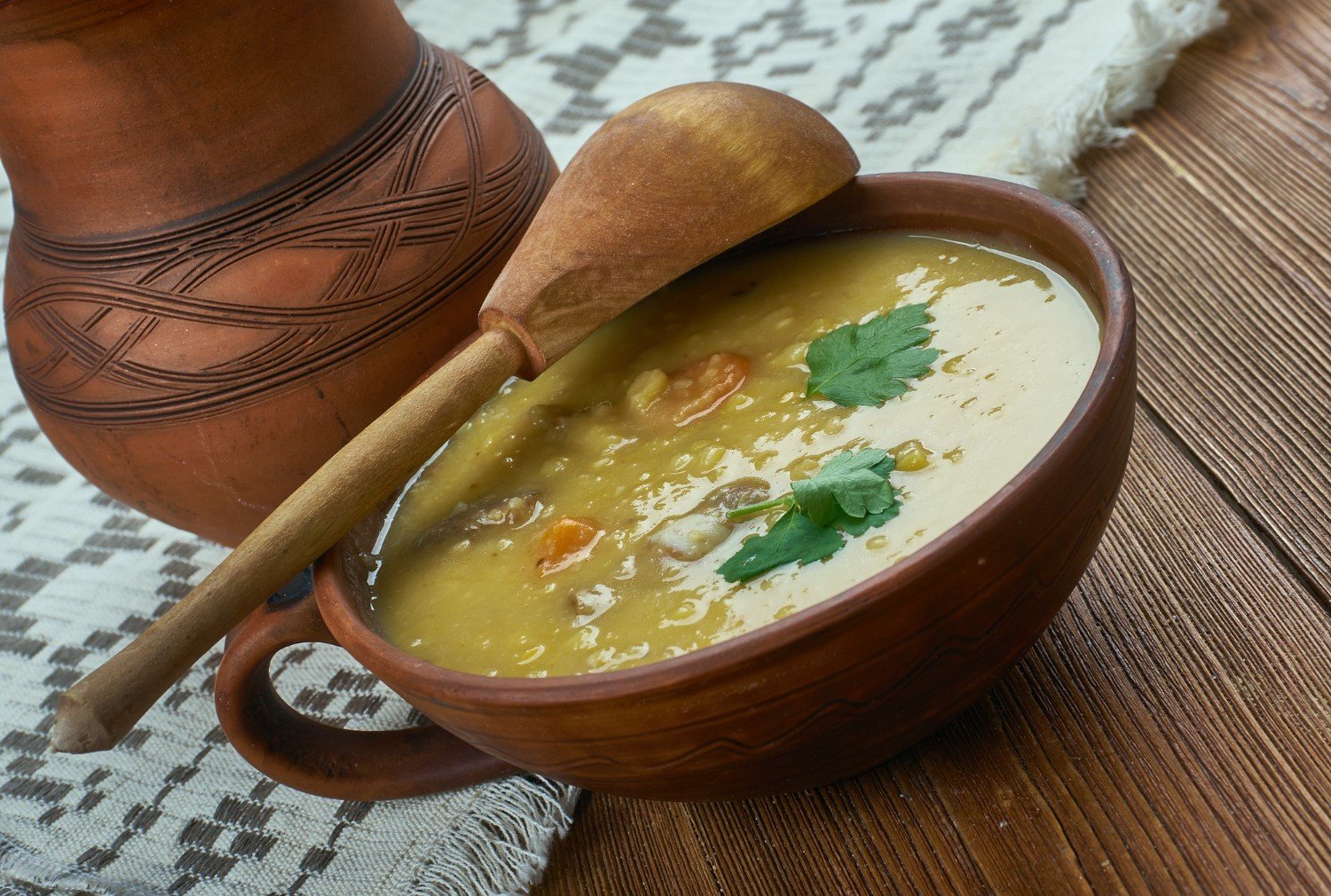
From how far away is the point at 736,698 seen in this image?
0.78 m

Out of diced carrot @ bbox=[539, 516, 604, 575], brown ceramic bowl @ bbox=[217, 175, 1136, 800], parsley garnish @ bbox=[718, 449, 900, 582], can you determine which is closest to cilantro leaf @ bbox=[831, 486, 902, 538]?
parsley garnish @ bbox=[718, 449, 900, 582]

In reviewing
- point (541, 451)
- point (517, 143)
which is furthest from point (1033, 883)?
point (517, 143)

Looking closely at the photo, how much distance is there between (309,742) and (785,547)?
46cm

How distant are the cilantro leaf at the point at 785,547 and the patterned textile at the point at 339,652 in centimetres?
32

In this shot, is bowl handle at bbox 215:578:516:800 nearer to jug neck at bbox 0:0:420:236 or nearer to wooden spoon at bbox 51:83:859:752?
wooden spoon at bbox 51:83:859:752

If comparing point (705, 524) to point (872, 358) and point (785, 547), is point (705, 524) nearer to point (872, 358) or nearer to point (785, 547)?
point (785, 547)

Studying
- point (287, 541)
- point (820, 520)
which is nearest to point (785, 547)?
point (820, 520)

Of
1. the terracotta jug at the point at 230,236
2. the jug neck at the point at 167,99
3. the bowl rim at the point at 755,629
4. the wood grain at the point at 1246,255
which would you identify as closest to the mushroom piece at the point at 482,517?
the bowl rim at the point at 755,629

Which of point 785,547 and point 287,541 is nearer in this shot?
point 785,547

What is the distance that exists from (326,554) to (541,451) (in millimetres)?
209

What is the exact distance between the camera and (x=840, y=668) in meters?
0.78

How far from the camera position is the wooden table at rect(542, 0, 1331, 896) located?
0.87m

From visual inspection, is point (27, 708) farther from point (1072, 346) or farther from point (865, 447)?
point (1072, 346)

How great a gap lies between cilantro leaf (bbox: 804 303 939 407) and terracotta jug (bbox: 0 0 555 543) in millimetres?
399
